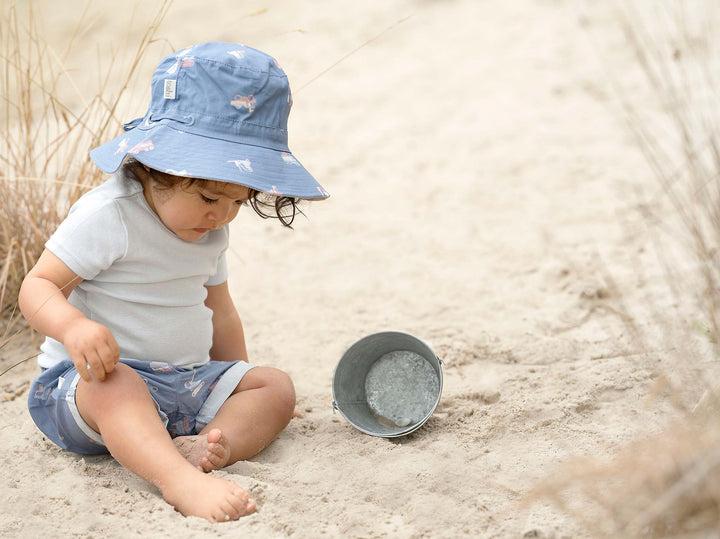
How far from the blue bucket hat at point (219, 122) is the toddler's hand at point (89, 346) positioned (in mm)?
402

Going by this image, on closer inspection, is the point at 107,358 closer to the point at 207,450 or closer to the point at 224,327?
the point at 207,450

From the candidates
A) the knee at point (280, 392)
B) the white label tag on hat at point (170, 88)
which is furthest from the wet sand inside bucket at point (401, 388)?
the white label tag on hat at point (170, 88)

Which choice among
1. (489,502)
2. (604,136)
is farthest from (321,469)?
(604,136)

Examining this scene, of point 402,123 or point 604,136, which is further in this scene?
point 402,123

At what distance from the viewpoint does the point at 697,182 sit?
1.83 metres

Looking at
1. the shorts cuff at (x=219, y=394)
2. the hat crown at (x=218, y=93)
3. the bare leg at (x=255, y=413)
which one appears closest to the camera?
the hat crown at (x=218, y=93)

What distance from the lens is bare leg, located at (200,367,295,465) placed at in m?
2.07

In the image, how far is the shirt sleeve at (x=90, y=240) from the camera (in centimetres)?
196

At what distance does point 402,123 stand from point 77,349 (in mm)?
3435

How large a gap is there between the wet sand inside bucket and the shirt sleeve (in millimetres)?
889

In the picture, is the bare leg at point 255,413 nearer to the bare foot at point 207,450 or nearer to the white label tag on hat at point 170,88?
the bare foot at point 207,450

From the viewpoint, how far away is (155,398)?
206cm

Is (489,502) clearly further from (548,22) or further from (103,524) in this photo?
(548,22)

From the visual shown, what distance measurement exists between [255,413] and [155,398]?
271 mm
